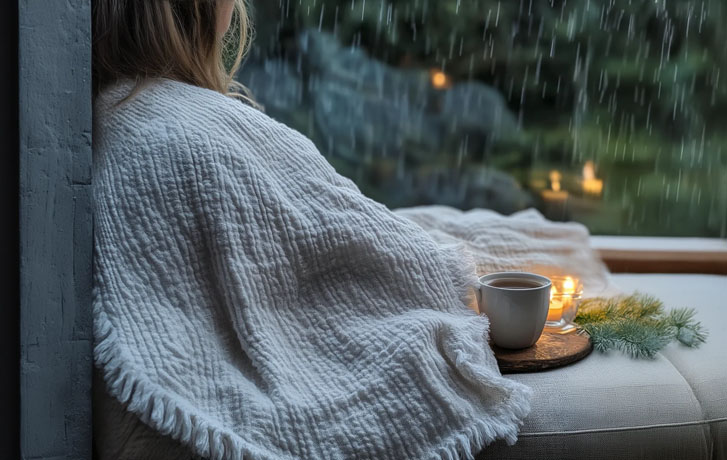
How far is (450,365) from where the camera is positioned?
79 cm

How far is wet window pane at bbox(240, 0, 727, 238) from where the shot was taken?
2033 millimetres

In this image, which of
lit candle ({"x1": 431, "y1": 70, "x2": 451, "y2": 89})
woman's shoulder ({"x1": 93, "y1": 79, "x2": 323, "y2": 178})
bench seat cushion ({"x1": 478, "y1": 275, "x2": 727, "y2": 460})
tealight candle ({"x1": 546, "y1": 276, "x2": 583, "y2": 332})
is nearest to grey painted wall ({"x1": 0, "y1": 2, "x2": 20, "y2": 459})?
woman's shoulder ({"x1": 93, "y1": 79, "x2": 323, "y2": 178})

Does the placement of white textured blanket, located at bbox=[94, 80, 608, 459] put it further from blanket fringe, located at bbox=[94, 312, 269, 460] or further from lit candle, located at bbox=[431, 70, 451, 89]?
lit candle, located at bbox=[431, 70, 451, 89]

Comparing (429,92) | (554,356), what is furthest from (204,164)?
(429,92)

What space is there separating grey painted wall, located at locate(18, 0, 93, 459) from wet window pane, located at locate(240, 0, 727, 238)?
1395 millimetres

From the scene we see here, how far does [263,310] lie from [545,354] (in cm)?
39

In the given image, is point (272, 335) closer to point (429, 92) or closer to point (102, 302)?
point (102, 302)

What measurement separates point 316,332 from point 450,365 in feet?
0.50

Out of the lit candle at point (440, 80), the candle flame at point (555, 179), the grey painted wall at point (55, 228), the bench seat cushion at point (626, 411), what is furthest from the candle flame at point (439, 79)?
the grey painted wall at point (55, 228)

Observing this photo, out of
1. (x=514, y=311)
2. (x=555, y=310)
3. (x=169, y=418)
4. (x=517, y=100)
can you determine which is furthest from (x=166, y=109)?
(x=517, y=100)

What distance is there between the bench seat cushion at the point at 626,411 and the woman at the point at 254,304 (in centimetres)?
6

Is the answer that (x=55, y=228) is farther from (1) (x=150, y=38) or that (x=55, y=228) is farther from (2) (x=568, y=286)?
(2) (x=568, y=286)

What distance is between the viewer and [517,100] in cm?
212

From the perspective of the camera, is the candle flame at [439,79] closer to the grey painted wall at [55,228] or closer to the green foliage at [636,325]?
the green foliage at [636,325]
